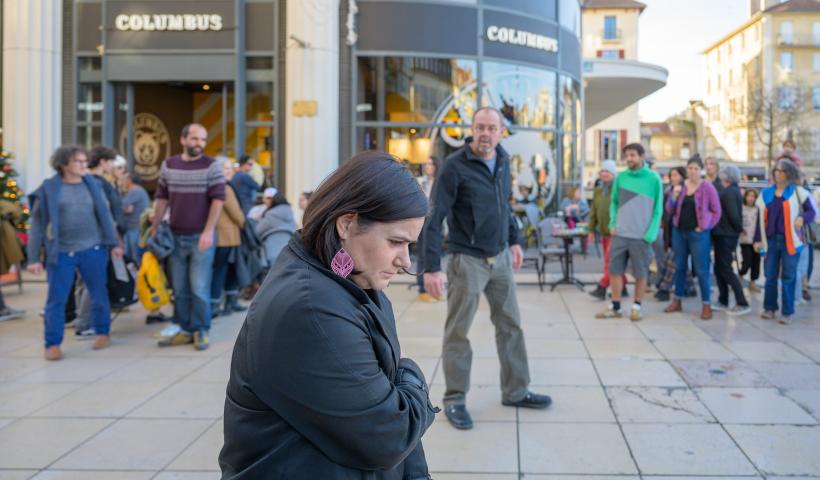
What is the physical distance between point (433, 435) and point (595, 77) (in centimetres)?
1807

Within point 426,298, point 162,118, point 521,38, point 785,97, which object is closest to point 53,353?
point 426,298

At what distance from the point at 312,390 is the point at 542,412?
3.45m

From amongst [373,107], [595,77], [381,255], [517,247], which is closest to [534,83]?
[373,107]

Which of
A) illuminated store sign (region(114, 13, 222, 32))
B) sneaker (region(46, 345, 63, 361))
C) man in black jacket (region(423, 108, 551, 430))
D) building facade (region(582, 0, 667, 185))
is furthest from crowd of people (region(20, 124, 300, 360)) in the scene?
building facade (region(582, 0, 667, 185))

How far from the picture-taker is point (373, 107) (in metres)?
13.9

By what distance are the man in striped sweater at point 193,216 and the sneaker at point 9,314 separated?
2680 mm

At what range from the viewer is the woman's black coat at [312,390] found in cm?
138

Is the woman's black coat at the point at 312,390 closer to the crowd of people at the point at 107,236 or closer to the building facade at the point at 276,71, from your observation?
the crowd of people at the point at 107,236

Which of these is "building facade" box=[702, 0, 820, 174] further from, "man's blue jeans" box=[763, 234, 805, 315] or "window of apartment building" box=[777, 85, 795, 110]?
"man's blue jeans" box=[763, 234, 805, 315]

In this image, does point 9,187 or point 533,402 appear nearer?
point 533,402

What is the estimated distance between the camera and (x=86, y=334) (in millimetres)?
7105

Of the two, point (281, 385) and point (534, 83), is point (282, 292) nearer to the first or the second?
point (281, 385)

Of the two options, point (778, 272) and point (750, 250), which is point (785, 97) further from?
point (778, 272)

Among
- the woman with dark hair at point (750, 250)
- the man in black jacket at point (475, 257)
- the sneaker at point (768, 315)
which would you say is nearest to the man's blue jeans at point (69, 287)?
the man in black jacket at point (475, 257)
